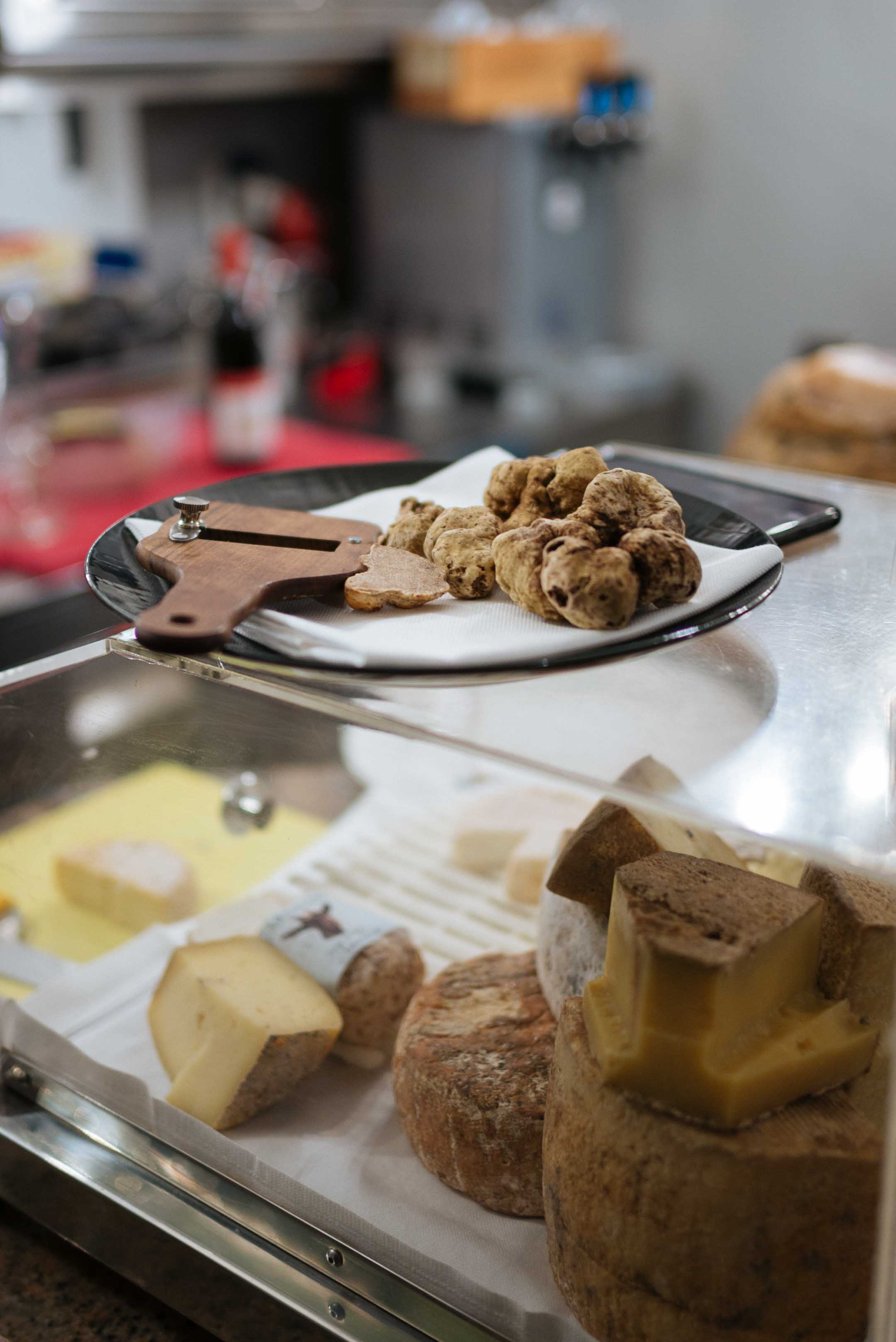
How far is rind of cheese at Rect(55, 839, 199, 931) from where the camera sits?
80cm

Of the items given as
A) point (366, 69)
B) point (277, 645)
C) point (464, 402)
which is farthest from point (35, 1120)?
point (366, 69)

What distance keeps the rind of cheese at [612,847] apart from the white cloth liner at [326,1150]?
18 centimetres

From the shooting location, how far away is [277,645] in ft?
1.79

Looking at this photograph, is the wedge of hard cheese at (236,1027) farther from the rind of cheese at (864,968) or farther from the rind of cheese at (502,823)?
the rind of cheese at (864,968)

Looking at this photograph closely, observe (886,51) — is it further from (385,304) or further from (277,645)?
(277,645)

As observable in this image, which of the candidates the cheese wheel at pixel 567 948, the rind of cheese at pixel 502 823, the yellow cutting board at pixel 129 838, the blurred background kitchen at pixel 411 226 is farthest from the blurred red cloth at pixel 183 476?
the cheese wheel at pixel 567 948

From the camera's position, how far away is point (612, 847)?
0.68m

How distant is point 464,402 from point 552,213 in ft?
1.53

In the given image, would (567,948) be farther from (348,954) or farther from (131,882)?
(131,882)

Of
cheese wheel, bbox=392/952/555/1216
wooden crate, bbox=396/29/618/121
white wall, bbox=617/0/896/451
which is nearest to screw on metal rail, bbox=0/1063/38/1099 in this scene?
cheese wheel, bbox=392/952/555/1216

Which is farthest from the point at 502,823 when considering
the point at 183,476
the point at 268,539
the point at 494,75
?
the point at 494,75

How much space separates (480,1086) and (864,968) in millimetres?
241

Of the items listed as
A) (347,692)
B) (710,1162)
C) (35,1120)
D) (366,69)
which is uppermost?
(366,69)

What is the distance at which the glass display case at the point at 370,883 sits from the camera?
51 cm
